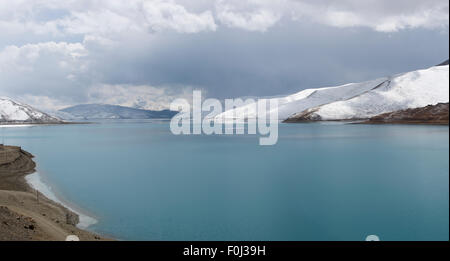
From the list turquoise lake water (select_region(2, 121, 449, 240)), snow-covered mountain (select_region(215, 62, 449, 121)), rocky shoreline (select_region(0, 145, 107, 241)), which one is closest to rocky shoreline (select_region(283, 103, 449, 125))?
snow-covered mountain (select_region(215, 62, 449, 121))

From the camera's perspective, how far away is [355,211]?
1852cm

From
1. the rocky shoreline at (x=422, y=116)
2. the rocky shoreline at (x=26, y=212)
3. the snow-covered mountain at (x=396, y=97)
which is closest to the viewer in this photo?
the rocky shoreline at (x=26, y=212)

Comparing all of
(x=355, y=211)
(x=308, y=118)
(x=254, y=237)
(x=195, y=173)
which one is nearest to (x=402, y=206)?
(x=355, y=211)

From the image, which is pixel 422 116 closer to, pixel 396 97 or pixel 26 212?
pixel 396 97

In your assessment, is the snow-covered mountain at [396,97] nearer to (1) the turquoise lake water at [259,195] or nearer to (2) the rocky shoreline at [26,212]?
(1) the turquoise lake water at [259,195]

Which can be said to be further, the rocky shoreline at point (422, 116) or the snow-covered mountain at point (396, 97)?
the snow-covered mountain at point (396, 97)

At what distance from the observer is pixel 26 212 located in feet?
45.5

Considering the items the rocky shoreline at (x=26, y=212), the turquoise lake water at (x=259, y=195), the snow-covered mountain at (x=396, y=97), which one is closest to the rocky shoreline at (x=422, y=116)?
the snow-covered mountain at (x=396, y=97)

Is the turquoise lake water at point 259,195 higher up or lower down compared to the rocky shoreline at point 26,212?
lower down

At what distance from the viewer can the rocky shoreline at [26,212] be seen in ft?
35.4

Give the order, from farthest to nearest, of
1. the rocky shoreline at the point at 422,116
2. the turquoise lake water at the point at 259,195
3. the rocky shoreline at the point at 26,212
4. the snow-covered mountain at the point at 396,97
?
the snow-covered mountain at the point at 396,97 < the rocky shoreline at the point at 422,116 < the turquoise lake water at the point at 259,195 < the rocky shoreline at the point at 26,212

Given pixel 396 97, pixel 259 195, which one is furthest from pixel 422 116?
pixel 259 195

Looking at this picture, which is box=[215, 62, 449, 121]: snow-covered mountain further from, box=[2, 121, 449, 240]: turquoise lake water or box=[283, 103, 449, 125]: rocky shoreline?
box=[2, 121, 449, 240]: turquoise lake water
